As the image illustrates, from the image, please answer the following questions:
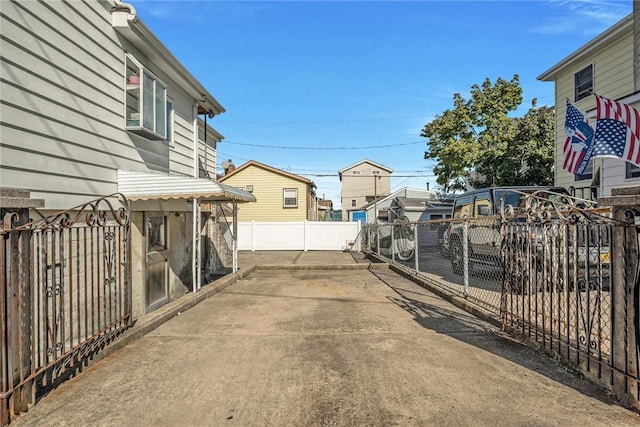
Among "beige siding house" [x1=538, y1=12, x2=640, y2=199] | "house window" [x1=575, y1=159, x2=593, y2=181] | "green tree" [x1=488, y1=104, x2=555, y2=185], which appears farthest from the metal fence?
"green tree" [x1=488, y1=104, x2=555, y2=185]

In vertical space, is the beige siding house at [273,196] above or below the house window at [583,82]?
below

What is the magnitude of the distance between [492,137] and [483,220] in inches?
577

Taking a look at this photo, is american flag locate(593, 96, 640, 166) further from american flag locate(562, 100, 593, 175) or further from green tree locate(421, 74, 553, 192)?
green tree locate(421, 74, 553, 192)

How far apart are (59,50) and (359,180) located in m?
39.5

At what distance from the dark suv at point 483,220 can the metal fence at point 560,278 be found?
0.12 feet

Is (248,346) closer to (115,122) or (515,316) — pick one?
(515,316)

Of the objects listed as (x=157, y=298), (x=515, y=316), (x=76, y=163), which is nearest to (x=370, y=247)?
(x=157, y=298)

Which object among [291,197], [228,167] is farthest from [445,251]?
[228,167]

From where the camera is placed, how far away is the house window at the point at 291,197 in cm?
2475

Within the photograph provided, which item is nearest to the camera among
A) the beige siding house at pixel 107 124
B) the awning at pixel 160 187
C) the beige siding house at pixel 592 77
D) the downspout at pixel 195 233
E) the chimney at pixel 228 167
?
the beige siding house at pixel 107 124

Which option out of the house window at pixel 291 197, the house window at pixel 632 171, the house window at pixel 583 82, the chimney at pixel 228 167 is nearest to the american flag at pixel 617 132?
the house window at pixel 632 171

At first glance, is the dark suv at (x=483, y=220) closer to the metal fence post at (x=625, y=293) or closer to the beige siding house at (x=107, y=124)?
the metal fence post at (x=625, y=293)

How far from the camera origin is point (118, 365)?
4027 mm

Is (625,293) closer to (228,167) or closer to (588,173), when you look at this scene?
(588,173)
